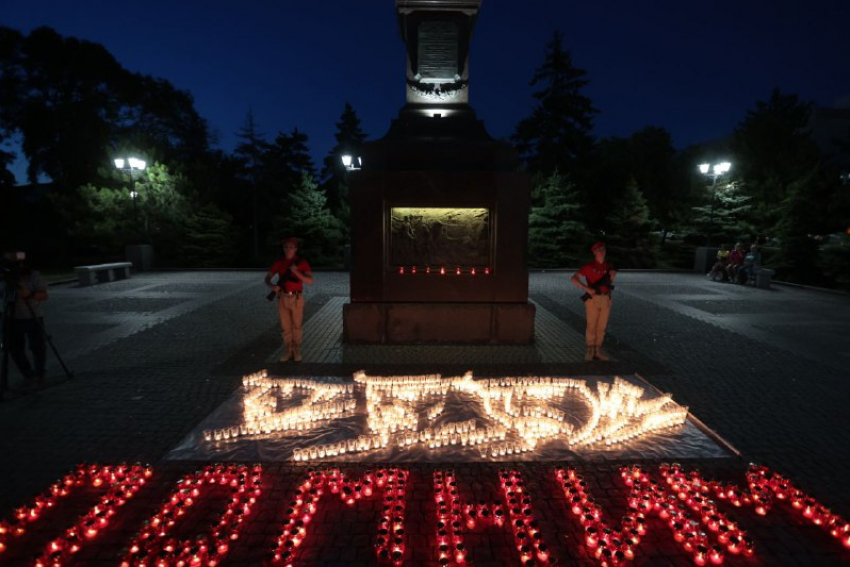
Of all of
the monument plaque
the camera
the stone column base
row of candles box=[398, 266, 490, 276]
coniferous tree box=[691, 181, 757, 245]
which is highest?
the monument plaque

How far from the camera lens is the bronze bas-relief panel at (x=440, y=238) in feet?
29.8

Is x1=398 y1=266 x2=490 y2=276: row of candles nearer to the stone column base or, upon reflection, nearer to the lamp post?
the stone column base

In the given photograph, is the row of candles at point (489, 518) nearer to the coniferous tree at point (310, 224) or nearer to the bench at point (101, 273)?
the bench at point (101, 273)

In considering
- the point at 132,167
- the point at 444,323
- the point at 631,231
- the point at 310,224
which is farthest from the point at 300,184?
the point at 444,323

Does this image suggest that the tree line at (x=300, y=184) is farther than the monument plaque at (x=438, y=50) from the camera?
Yes

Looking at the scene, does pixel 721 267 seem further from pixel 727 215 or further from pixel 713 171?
pixel 727 215

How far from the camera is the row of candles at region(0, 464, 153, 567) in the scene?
337cm

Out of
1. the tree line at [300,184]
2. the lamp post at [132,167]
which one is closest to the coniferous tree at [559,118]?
the tree line at [300,184]

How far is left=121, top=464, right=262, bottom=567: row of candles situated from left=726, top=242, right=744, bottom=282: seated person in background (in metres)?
19.7

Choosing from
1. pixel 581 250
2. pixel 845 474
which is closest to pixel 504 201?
pixel 845 474

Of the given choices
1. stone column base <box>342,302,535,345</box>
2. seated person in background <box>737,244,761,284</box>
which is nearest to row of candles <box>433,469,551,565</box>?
stone column base <box>342,302,535,345</box>

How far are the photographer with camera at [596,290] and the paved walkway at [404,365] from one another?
1.65 feet

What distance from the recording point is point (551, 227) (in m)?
27.9

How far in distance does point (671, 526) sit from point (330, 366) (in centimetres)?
514
